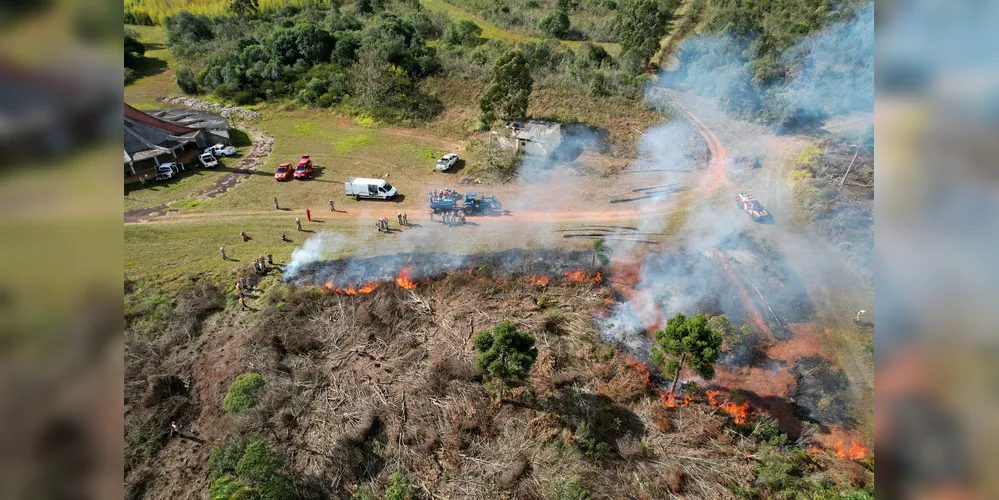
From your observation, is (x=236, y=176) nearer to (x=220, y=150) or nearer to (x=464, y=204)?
(x=220, y=150)

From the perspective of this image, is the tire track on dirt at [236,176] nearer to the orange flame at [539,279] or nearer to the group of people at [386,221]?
the group of people at [386,221]

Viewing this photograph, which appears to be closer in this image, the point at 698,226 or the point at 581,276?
the point at 581,276

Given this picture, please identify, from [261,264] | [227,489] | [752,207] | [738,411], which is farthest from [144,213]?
[752,207]

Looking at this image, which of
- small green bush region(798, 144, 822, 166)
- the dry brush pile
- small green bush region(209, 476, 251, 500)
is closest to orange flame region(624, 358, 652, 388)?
the dry brush pile
